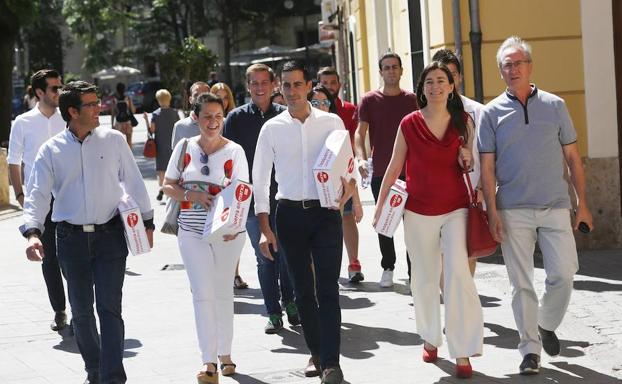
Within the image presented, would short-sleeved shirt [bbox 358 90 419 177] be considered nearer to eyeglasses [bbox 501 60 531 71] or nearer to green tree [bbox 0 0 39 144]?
eyeglasses [bbox 501 60 531 71]

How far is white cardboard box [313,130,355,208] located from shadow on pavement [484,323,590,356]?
1.68 m

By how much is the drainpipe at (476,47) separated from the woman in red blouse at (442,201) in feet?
14.6

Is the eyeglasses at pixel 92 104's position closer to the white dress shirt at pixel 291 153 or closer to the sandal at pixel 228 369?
the white dress shirt at pixel 291 153

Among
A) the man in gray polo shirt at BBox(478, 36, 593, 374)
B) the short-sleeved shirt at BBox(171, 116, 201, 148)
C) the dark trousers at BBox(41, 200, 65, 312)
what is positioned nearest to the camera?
the man in gray polo shirt at BBox(478, 36, 593, 374)

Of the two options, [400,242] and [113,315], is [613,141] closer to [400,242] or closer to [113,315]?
[400,242]

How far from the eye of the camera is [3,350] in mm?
8750

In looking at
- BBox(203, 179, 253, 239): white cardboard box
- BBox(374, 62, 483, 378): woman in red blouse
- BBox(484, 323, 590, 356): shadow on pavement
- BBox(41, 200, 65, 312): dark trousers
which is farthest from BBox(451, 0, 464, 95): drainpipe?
BBox(203, 179, 253, 239): white cardboard box

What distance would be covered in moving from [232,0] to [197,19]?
6.66 ft

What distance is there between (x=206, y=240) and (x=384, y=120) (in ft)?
11.1

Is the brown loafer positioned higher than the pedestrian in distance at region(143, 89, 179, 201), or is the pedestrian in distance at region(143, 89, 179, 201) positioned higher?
the pedestrian in distance at region(143, 89, 179, 201)

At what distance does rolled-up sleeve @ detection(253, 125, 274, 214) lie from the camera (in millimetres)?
7438

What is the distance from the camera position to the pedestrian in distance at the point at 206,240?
292 inches

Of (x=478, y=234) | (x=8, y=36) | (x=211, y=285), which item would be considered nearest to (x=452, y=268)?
(x=478, y=234)

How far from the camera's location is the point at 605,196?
11.7 m
